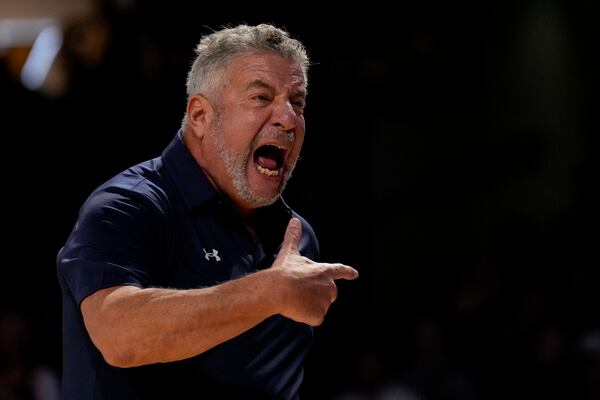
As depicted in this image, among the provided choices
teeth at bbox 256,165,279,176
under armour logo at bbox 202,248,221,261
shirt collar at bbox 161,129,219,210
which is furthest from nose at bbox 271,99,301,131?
under armour logo at bbox 202,248,221,261

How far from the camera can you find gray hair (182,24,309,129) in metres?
2.53

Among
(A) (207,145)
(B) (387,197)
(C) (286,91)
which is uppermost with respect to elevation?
(C) (286,91)

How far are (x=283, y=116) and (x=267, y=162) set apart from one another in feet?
0.44

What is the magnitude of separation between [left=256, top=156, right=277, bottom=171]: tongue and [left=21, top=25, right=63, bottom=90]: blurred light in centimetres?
509

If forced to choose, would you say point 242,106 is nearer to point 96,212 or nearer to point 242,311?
point 96,212

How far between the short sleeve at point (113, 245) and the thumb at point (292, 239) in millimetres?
283

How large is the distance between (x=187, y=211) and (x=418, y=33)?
18.8 feet

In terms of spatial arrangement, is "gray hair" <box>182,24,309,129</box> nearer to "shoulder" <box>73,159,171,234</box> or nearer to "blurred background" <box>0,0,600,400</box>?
"shoulder" <box>73,159,171,234</box>

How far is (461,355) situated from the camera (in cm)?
640

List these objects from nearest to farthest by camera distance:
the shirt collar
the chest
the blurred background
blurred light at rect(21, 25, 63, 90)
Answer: the chest, the shirt collar, the blurred background, blurred light at rect(21, 25, 63, 90)

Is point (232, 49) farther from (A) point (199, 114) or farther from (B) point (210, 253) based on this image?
(B) point (210, 253)

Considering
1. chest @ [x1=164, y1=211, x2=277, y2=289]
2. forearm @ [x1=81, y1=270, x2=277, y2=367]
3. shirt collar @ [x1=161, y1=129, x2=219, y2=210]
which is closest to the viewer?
forearm @ [x1=81, y1=270, x2=277, y2=367]

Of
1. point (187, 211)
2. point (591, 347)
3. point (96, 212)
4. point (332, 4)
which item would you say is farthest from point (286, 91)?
point (332, 4)

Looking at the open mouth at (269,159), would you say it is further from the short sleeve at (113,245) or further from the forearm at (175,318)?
the forearm at (175,318)
